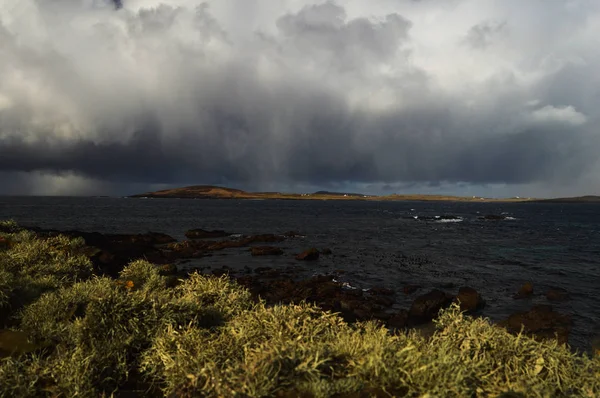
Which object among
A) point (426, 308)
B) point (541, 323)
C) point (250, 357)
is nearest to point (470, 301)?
point (426, 308)

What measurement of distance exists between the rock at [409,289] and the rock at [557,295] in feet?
27.5

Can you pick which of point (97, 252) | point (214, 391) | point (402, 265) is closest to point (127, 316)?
point (214, 391)

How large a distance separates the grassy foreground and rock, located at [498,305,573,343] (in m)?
12.4

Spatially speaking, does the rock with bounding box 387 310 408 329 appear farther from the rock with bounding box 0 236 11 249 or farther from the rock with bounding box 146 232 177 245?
the rock with bounding box 146 232 177 245

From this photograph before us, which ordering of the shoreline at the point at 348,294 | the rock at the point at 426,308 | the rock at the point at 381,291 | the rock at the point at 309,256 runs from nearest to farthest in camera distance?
the shoreline at the point at 348,294, the rock at the point at 426,308, the rock at the point at 381,291, the rock at the point at 309,256

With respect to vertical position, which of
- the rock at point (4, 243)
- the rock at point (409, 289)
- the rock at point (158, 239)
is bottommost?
the rock at point (409, 289)

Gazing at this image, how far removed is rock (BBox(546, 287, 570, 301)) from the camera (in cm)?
2491

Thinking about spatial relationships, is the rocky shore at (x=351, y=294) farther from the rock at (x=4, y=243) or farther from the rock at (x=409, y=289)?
the rock at (x=4, y=243)

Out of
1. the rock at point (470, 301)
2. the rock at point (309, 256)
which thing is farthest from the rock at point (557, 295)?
the rock at point (309, 256)

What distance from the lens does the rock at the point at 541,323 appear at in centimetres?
1789

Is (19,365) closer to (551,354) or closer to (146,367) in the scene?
(146,367)

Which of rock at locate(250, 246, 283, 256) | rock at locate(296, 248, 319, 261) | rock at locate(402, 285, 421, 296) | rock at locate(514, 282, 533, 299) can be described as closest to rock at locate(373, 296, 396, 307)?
rock at locate(402, 285, 421, 296)

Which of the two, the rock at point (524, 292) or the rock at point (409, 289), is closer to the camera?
the rock at point (524, 292)

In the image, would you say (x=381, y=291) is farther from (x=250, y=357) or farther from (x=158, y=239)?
(x=158, y=239)
